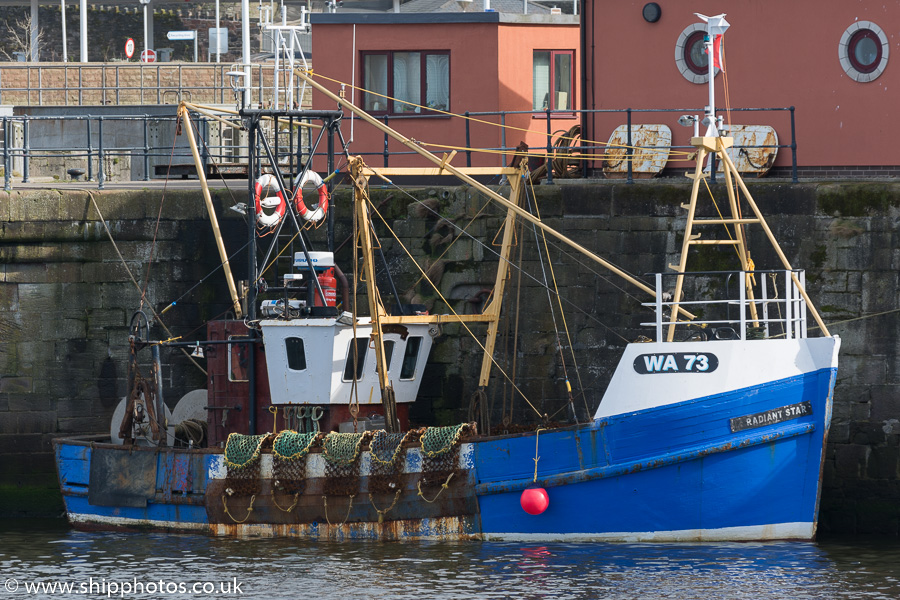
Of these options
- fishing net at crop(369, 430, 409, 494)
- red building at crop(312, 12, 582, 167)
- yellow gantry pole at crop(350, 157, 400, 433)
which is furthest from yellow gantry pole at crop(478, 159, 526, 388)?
red building at crop(312, 12, 582, 167)

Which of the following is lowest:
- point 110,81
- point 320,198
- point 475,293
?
point 475,293

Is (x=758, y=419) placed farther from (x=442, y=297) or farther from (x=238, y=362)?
(x=238, y=362)

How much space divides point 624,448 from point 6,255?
7.78 meters

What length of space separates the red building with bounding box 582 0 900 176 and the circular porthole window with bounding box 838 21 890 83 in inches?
0.4

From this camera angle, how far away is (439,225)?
15781 mm

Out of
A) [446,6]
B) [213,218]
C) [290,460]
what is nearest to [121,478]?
[290,460]

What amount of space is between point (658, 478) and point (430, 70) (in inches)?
302

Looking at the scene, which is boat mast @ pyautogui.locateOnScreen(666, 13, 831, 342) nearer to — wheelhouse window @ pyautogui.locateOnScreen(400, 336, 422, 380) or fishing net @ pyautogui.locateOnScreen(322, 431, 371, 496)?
wheelhouse window @ pyautogui.locateOnScreen(400, 336, 422, 380)

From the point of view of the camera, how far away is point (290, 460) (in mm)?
13914

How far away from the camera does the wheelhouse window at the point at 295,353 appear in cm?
1430

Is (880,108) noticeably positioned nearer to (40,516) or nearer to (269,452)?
(269,452)

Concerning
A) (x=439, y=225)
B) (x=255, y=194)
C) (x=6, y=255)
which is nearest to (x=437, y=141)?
(x=439, y=225)

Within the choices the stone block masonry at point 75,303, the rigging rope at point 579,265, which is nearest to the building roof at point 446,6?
the rigging rope at point 579,265

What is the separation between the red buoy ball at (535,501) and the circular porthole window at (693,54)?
236 inches
